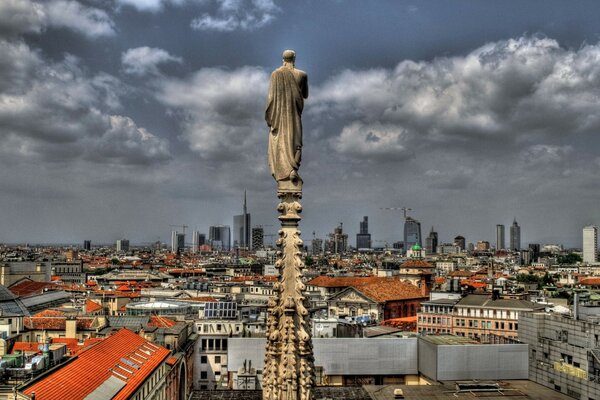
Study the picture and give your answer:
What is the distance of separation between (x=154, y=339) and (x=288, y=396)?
47.4 meters

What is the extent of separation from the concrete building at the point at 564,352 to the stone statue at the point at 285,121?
33.7 m

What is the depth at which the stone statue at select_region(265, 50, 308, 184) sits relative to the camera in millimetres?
8664

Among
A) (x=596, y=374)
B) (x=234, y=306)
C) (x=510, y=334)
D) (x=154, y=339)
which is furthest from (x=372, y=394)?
(x=510, y=334)

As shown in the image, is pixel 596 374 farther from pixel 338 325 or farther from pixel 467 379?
pixel 338 325

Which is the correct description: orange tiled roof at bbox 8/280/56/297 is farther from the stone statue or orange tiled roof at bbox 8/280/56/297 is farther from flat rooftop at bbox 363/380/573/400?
the stone statue

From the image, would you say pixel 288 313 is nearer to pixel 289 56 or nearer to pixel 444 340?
pixel 289 56

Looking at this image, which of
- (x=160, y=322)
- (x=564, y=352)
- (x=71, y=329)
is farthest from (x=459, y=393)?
(x=71, y=329)

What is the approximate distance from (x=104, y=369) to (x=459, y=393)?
20514 millimetres

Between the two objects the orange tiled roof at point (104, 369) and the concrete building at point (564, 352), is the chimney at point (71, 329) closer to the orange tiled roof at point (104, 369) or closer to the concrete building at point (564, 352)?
the orange tiled roof at point (104, 369)

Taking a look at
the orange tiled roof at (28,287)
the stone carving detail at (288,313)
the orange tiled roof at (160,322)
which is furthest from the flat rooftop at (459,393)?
the orange tiled roof at (28,287)

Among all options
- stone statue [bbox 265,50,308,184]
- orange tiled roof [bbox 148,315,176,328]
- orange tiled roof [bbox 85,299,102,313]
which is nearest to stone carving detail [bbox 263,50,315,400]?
stone statue [bbox 265,50,308,184]

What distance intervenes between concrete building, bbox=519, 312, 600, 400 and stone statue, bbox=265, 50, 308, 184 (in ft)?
111

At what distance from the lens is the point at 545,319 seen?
43.9m

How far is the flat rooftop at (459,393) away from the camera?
124 ft
